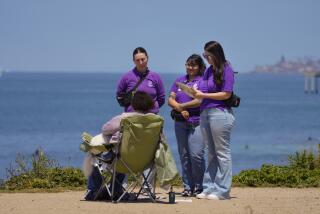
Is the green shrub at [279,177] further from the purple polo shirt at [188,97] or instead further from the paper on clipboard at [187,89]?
the paper on clipboard at [187,89]

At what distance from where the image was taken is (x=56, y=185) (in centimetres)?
1304

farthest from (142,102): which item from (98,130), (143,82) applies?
(98,130)

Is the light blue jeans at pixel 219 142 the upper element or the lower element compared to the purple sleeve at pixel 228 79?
lower

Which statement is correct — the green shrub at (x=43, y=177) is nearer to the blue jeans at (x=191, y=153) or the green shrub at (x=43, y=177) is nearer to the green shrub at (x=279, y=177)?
the blue jeans at (x=191, y=153)

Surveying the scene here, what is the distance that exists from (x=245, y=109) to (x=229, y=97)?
88424mm

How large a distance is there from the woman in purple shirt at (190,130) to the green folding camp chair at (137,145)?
104 centimetres

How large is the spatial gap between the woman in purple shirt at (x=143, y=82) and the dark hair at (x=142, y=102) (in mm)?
882

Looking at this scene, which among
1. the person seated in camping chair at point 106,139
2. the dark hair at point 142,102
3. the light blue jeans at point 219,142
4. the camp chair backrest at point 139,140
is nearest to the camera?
the camp chair backrest at point 139,140

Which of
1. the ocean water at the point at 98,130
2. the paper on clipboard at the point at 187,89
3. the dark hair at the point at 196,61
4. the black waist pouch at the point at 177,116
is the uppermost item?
the dark hair at the point at 196,61

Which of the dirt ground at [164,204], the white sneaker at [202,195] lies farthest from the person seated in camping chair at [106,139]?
the white sneaker at [202,195]

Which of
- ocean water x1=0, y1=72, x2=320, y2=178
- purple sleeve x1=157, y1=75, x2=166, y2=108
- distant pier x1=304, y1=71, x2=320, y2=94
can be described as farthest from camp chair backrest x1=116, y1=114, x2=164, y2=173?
distant pier x1=304, y1=71, x2=320, y2=94

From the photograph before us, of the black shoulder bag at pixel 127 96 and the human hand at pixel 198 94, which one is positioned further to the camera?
the black shoulder bag at pixel 127 96

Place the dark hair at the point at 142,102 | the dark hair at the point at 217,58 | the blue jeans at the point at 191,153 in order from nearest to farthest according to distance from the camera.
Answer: the dark hair at the point at 142,102 < the dark hair at the point at 217,58 < the blue jeans at the point at 191,153

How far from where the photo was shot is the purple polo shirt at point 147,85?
12.1 m
